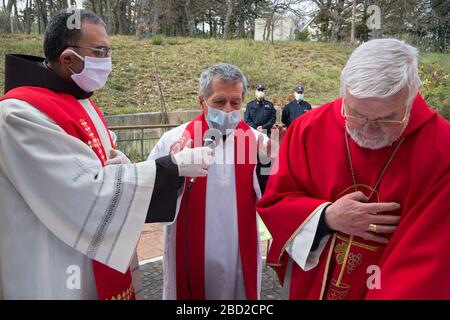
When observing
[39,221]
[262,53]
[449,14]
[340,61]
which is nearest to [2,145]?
[39,221]

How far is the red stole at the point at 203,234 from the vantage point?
2.48 m

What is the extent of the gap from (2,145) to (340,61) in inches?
919

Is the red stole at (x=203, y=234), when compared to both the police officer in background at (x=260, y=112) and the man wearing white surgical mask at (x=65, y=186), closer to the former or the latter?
the man wearing white surgical mask at (x=65, y=186)

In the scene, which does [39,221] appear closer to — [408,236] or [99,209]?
[99,209]

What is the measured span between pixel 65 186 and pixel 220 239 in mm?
1117

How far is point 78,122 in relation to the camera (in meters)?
1.92

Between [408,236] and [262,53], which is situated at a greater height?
[262,53]

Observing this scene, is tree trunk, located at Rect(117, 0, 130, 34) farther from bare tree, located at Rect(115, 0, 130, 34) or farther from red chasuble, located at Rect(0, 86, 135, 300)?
red chasuble, located at Rect(0, 86, 135, 300)

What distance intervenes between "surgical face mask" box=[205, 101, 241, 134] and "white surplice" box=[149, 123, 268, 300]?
5.2 inches

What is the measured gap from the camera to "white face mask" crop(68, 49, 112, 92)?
6.50 ft

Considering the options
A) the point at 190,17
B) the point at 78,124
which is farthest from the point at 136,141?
the point at 190,17

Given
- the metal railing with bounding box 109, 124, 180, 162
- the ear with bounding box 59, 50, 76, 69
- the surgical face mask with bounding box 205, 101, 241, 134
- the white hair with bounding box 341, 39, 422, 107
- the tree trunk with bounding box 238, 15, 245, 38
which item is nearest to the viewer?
the white hair with bounding box 341, 39, 422, 107

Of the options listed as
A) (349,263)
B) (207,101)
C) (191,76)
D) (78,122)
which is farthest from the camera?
(191,76)

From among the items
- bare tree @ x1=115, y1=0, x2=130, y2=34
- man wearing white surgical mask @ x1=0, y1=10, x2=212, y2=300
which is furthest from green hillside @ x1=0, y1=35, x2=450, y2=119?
man wearing white surgical mask @ x1=0, y1=10, x2=212, y2=300
